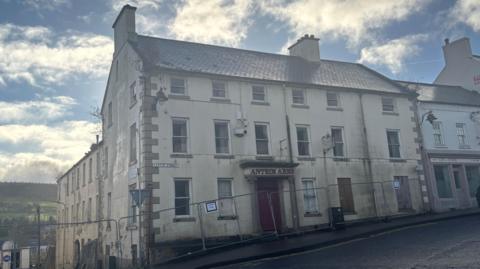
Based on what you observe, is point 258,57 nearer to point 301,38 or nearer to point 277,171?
point 301,38

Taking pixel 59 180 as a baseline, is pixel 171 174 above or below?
below

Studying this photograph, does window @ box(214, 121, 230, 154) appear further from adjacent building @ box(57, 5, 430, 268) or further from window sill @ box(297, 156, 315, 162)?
window sill @ box(297, 156, 315, 162)

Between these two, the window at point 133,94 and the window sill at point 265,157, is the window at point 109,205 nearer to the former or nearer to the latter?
the window at point 133,94

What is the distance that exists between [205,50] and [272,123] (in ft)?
20.7

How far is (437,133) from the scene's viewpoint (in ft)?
102

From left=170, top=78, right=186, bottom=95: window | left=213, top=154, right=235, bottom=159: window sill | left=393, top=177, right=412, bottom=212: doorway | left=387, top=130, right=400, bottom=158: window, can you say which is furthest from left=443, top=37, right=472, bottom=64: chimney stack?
left=170, top=78, right=186, bottom=95: window


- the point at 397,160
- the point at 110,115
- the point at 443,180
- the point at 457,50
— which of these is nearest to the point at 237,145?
the point at 110,115

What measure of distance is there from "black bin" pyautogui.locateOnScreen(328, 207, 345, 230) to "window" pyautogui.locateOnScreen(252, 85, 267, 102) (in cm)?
716

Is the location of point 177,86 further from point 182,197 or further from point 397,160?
point 397,160

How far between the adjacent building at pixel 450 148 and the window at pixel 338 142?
21.7 feet

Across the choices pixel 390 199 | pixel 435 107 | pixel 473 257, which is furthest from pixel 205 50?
pixel 473 257

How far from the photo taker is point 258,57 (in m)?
29.1

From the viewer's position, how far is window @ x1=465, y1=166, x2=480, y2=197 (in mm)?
31312

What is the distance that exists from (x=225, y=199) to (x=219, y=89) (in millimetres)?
5948
